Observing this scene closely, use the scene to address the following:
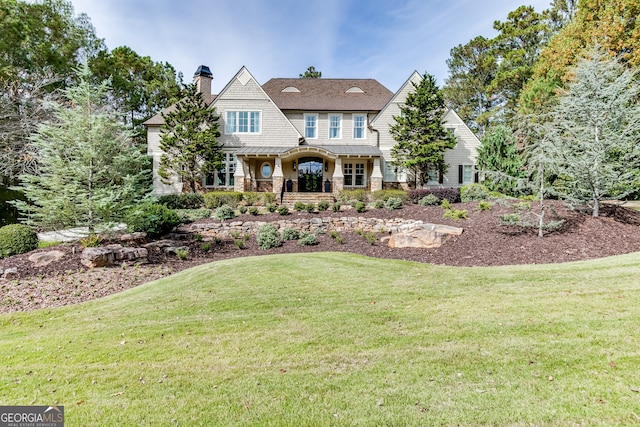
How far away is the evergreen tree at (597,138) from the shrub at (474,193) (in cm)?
389

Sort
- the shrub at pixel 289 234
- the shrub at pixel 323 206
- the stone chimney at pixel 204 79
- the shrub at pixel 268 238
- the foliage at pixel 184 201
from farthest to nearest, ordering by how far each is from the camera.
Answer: the stone chimney at pixel 204 79 → the foliage at pixel 184 201 → the shrub at pixel 323 206 → the shrub at pixel 289 234 → the shrub at pixel 268 238

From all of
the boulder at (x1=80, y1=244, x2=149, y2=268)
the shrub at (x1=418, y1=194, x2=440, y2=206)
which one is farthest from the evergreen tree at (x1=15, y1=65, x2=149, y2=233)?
the shrub at (x1=418, y1=194, x2=440, y2=206)

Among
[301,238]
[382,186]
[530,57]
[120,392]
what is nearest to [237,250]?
[301,238]

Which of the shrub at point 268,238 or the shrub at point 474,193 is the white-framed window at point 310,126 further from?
the shrub at point 268,238

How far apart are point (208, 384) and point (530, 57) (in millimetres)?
38015

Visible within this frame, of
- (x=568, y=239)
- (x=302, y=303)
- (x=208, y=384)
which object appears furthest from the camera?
(x=568, y=239)

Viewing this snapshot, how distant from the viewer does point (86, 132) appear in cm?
1036

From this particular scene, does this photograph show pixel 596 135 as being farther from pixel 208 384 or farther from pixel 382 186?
pixel 208 384

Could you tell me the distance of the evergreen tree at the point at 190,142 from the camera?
2028cm

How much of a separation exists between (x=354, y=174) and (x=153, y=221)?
1441 cm

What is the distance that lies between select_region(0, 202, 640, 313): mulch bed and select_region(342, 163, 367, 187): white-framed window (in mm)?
10239

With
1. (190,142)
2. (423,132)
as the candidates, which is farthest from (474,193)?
(190,142)

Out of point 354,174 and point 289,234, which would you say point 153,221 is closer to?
point 289,234

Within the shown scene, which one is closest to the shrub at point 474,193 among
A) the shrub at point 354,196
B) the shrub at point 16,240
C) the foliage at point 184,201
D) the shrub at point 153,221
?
the shrub at point 354,196
